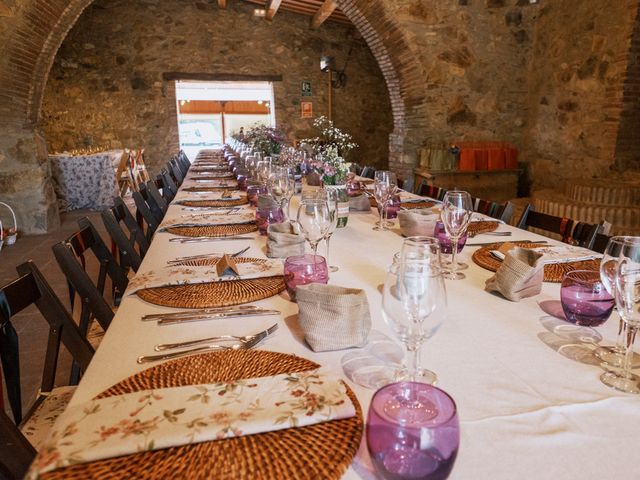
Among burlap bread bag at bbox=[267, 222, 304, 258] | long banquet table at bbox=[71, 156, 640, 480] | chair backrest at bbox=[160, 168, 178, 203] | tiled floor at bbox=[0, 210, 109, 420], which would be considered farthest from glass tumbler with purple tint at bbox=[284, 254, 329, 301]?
chair backrest at bbox=[160, 168, 178, 203]

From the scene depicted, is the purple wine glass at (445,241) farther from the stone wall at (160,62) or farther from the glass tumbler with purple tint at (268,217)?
the stone wall at (160,62)

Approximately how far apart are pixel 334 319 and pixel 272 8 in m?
8.68

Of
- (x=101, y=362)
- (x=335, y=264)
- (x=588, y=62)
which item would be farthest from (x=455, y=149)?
(x=101, y=362)

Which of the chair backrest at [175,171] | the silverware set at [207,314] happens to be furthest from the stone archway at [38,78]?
the silverware set at [207,314]

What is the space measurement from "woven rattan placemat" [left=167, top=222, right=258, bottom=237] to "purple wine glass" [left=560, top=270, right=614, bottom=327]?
124 cm

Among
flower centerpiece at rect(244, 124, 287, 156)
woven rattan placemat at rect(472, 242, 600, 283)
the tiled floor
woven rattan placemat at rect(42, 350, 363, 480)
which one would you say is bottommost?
the tiled floor

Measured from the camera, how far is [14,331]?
120 cm

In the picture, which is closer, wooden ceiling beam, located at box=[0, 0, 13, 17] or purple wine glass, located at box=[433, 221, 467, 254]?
purple wine glass, located at box=[433, 221, 467, 254]

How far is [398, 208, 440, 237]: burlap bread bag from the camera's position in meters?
1.71

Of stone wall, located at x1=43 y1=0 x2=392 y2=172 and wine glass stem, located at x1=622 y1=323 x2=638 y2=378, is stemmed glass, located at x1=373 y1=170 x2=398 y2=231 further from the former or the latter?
stone wall, located at x1=43 y1=0 x2=392 y2=172

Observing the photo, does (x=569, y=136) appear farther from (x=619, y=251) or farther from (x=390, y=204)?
(x=619, y=251)

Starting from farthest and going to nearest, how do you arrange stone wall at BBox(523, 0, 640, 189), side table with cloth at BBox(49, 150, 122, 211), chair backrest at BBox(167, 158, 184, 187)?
side table with cloth at BBox(49, 150, 122, 211) < chair backrest at BBox(167, 158, 184, 187) < stone wall at BBox(523, 0, 640, 189)

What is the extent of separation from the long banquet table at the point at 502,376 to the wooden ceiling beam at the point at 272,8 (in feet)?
25.8

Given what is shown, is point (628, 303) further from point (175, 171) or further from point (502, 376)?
point (175, 171)
